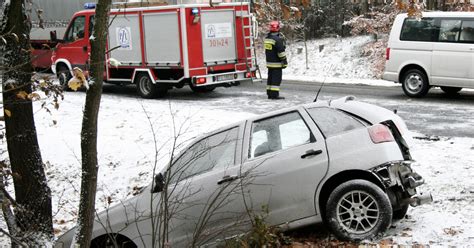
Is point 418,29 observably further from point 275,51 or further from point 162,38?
point 162,38

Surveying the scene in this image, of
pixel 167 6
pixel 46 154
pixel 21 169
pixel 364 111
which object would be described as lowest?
pixel 46 154

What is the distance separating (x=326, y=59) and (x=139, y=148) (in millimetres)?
13707

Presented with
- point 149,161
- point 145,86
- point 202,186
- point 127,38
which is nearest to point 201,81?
point 145,86

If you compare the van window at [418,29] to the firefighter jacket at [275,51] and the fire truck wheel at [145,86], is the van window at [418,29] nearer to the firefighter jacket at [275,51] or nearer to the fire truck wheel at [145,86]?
the firefighter jacket at [275,51]

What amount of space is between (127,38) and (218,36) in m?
2.45

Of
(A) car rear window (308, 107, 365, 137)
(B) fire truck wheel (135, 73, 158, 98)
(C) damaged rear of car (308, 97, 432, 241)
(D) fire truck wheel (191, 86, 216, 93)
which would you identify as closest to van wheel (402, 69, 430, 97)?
(D) fire truck wheel (191, 86, 216, 93)

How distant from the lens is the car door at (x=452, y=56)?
12664mm

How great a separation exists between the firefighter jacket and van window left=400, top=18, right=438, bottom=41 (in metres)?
2.81

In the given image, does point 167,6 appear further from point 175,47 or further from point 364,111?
point 364,111

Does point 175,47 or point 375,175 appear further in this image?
point 175,47

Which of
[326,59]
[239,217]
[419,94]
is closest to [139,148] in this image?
[239,217]

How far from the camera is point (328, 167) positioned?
5.47m

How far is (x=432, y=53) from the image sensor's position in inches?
518

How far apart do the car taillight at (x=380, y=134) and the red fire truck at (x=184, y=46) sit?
8.86 meters
